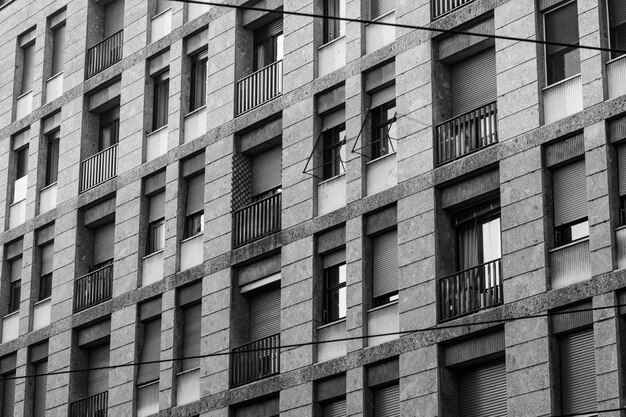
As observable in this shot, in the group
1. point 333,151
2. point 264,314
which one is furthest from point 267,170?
point 264,314

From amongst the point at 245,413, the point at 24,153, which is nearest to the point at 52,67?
the point at 24,153

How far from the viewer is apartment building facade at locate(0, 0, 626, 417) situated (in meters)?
33.2

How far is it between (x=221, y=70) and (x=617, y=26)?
12200 mm

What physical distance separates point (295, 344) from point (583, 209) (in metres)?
8.00

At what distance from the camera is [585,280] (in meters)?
32.3

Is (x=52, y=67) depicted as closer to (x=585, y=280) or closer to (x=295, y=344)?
(x=295, y=344)

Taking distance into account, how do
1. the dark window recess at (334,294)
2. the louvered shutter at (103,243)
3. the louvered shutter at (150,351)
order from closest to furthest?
the dark window recess at (334,294), the louvered shutter at (150,351), the louvered shutter at (103,243)

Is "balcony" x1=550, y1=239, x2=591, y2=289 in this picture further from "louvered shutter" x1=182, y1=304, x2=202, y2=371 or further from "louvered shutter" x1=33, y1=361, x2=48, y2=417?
"louvered shutter" x1=33, y1=361, x2=48, y2=417

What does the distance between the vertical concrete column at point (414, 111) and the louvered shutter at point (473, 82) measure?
0.59 m

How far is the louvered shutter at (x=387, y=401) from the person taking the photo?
35.7 m

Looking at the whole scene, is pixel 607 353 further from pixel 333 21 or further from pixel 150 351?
pixel 150 351

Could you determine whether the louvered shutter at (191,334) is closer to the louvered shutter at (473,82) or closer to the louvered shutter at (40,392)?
the louvered shutter at (40,392)

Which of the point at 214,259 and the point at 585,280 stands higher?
the point at 214,259

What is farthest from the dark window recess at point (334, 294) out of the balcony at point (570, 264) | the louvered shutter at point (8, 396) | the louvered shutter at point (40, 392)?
the louvered shutter at point (8, 396)
